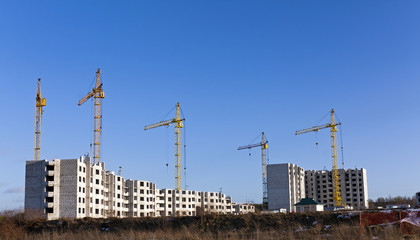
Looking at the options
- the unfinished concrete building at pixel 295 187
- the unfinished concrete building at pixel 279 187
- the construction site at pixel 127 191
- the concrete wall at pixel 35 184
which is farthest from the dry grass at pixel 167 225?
the unfinished concrete building at pixel 279 187

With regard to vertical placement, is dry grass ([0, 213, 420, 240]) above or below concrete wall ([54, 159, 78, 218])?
below

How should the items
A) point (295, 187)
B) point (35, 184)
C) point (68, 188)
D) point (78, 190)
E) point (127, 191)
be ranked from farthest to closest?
1. point (295, 187)
2. point (127, 191)
3. point (78, 190)
4. point (68, 188)
5. point (35, 184)

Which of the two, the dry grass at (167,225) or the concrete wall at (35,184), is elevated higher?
the concrete wall at (35,184)

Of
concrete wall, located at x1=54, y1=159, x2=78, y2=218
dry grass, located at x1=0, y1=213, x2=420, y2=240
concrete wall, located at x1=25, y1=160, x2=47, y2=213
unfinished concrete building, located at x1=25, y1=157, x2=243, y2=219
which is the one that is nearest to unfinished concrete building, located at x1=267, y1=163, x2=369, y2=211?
unfinished concrete building, located at x1=25, y1=157, x2=243, y2=219

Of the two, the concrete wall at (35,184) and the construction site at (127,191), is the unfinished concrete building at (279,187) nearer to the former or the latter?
the construction site at (127,191)

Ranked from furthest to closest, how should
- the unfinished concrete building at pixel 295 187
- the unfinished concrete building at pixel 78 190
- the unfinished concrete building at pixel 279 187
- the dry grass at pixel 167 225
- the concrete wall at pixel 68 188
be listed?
the unfinished concrete building at pixel 295 187, the unfinished concrete building at pixel 279 187, the concrete wall at pixel 68 188, the unfinished concrete building at pixel 78 190, the dry grass at pixel 167 225

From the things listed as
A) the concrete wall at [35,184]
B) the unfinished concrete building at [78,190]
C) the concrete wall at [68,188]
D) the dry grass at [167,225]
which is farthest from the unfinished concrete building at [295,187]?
the dry grass at [167,225]

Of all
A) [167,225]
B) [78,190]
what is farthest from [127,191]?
[167,225]

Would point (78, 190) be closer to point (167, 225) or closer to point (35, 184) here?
point (35, 184)

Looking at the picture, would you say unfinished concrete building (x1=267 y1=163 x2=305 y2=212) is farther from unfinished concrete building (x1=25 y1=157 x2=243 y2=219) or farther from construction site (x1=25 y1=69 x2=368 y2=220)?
unfinished concrete building (x1=25 y1=157 x2=243 y2=219)


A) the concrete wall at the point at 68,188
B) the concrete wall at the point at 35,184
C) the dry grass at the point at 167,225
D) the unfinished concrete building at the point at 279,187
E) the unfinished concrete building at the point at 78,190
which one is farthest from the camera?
the unfinished concrete building at the point at 279,187

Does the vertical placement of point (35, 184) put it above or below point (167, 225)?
above

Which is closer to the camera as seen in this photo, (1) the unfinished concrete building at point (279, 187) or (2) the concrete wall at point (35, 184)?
(2) the concrete wall at point (35, 184)

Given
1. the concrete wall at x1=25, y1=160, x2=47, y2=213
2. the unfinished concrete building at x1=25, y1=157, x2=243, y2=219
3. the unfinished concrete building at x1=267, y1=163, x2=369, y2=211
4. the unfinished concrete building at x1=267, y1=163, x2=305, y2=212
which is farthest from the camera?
the unfinished concrete building at x1=267, y1=163, x2=369, y2=211
